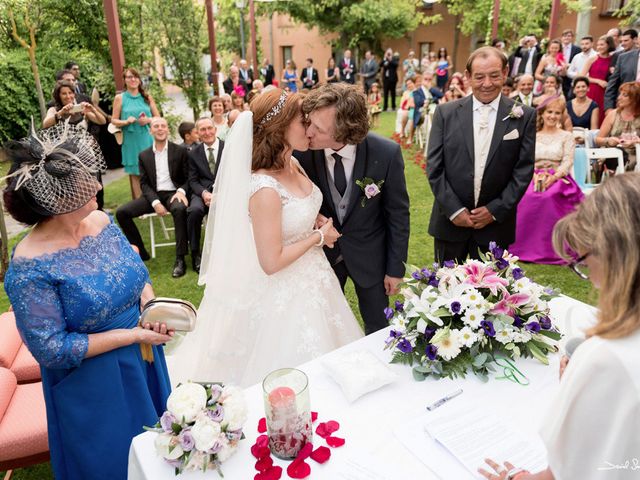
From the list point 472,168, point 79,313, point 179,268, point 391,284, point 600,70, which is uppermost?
point 600,70

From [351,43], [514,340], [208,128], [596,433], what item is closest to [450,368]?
[514,340]

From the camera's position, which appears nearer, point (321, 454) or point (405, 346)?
point (321, 454)

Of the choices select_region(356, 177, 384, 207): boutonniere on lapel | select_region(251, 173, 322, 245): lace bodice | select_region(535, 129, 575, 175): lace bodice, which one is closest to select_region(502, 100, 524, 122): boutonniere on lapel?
select_region(356, 177, 384, 207): boutonniere on lapel

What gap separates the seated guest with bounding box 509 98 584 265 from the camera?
566cm

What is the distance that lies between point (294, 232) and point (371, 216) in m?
0.56

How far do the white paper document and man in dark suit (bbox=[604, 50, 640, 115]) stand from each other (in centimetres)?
763

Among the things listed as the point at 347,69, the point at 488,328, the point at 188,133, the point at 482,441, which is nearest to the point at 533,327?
the point at 488,328

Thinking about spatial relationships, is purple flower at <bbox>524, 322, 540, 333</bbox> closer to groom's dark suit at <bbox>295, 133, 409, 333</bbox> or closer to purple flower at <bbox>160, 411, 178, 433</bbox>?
groom's dark suit at <bbox>295, 133, 409, 333</bbox>

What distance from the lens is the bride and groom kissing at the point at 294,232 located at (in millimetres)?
2641

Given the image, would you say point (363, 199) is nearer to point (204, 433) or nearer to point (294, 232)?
point (294, 232)

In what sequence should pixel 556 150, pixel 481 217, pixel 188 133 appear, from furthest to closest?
pixel 188 133 < pixel 556 150 < pixel 481 217

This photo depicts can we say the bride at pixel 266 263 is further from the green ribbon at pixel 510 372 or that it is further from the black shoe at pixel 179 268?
the black shoe at pixel 179 268

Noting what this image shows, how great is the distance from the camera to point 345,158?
9.77 feet

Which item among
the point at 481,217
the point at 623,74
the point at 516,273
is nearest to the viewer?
the point at 516,273
